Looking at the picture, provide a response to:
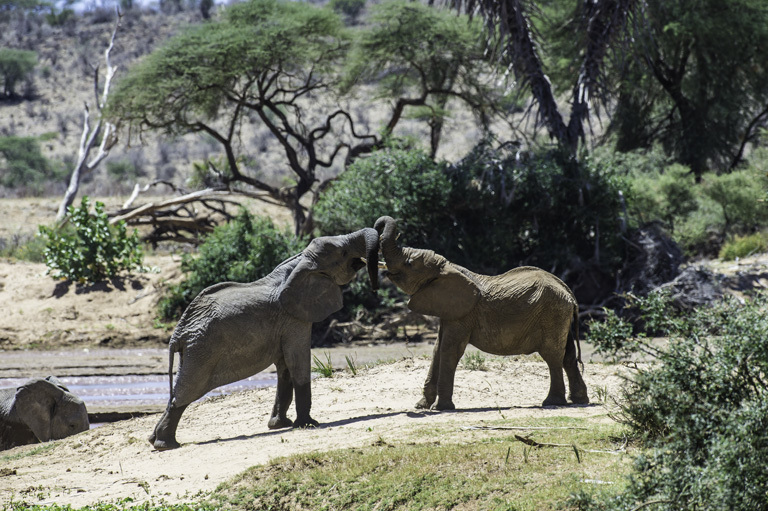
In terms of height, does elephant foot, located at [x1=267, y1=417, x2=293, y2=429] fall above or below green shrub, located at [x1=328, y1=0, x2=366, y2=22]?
below

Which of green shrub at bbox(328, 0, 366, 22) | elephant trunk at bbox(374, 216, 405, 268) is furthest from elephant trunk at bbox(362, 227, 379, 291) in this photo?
green shrub at bbox(328, 0, 366, 22)

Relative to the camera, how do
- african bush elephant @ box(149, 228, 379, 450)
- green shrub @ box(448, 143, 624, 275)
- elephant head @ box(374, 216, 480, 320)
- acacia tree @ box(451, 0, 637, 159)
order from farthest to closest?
acacia tree @ box(451, 0, 637, 159), green shrub @ box(448, 143, 624, 275), elephant head @ box(374, 216, 480, 320), african bush elephant @ box(149, 228, 379, 450)

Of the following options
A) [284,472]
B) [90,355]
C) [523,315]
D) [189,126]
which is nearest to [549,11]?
[189,126]

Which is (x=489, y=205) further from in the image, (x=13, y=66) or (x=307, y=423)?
(x=13, y=66)

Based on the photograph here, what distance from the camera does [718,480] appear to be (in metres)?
4.99

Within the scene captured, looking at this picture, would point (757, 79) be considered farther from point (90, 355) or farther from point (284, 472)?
point (284, 472)

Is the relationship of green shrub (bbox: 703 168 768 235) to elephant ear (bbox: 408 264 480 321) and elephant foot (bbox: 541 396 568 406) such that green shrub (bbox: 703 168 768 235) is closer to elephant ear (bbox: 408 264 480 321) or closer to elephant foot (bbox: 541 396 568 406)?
elephant foot (bbox: 541 396 568 406)

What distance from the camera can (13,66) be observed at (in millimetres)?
53906

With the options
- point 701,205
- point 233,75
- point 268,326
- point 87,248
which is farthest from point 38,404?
point 701,205

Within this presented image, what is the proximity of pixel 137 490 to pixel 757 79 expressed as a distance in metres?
26.5

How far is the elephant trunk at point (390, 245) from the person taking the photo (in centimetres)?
860

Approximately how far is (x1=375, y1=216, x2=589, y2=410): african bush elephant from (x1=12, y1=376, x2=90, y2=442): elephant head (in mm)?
4201

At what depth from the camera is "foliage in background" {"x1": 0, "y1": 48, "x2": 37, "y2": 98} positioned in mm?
53562

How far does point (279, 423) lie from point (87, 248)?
1335 centimetres
